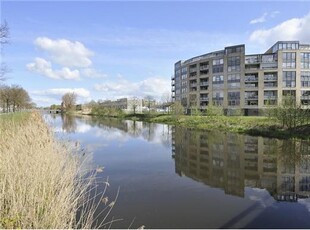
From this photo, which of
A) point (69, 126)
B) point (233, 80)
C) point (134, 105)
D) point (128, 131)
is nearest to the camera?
point (128, 131)

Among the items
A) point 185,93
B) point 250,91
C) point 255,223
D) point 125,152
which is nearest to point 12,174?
point 255,223

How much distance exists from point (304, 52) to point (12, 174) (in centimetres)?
7571

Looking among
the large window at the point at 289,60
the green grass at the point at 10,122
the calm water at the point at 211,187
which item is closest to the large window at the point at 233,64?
the large window at the point at 289,60

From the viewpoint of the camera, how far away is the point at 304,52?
232ft

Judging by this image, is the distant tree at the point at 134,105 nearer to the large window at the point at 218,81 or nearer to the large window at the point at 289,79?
the large window at the point at 218,81

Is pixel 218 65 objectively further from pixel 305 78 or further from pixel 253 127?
pixel 253 127

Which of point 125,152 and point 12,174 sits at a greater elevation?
point 12,174

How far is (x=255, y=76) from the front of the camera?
73.7m

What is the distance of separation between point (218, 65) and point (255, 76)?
35.3 feet

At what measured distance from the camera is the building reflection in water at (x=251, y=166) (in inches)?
548

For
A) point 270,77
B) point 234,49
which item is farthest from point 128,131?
point 234,49

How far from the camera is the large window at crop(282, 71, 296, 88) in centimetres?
7056

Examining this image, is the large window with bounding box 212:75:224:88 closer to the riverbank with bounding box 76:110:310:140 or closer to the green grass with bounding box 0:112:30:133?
the riverbank with bounding box 76:110:310:140

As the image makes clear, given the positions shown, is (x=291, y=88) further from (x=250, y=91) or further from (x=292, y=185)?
(x=292, y=185)
